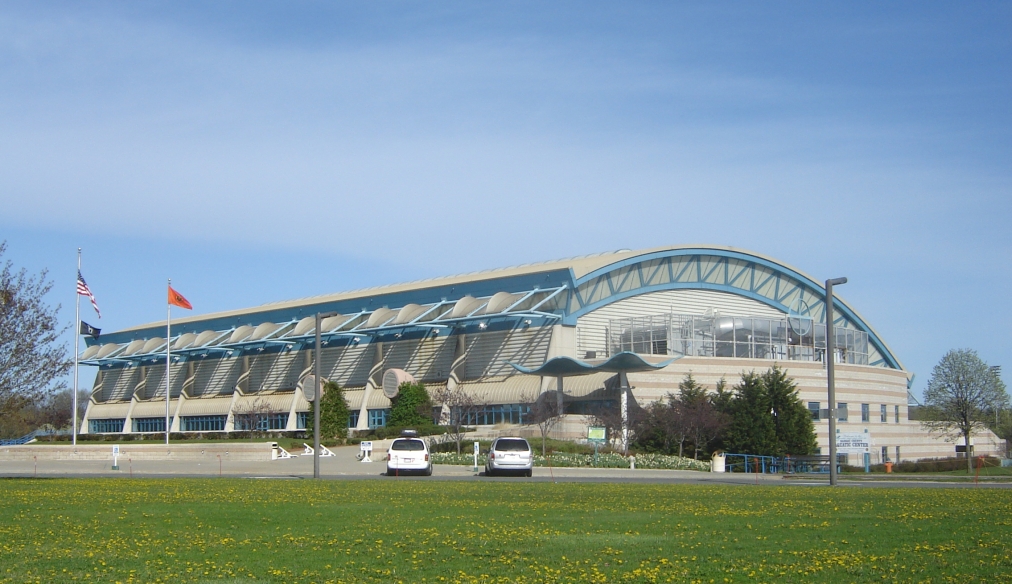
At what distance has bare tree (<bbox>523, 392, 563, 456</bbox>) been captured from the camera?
5419 centimetres

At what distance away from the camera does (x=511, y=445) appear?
3888cm

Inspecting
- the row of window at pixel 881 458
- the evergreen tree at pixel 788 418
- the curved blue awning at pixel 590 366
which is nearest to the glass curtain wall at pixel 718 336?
the curved blue awning at pixel 590 366

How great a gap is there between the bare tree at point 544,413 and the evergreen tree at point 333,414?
575 inches

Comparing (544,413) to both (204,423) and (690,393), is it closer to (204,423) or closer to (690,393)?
(690,393)

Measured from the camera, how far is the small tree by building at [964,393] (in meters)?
65.4

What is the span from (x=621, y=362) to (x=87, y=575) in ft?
154

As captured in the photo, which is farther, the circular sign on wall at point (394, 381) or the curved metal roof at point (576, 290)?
the circular sign on wall at point (394, 381)

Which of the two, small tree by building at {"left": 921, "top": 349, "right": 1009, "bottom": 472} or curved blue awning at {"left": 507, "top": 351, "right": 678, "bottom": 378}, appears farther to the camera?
small tree by building at {"left": 921, "top": 349, "right": 1009, "bottom": 472}

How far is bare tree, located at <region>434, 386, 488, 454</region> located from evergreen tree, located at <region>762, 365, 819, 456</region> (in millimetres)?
16798

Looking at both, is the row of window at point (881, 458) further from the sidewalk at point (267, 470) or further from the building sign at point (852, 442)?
the sidewalk at point (267, 470)

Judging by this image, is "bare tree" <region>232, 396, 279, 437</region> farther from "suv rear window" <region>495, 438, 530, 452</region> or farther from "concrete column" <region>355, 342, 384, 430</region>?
"suv rear window" <region>495, 438, 530, 452</region>

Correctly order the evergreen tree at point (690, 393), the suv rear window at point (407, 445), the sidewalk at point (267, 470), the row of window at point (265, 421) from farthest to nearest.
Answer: the row of window at point (265, 421)
the evergreen tree at point (690, 393)
the sidewalk at point (267, 470)
the suv rear window at point (407, 445)

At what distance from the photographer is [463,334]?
2744 inches

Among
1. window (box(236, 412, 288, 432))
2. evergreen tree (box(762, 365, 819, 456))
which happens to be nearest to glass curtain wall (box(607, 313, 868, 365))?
evergreen tree (box(762, 365, 819, 456))
